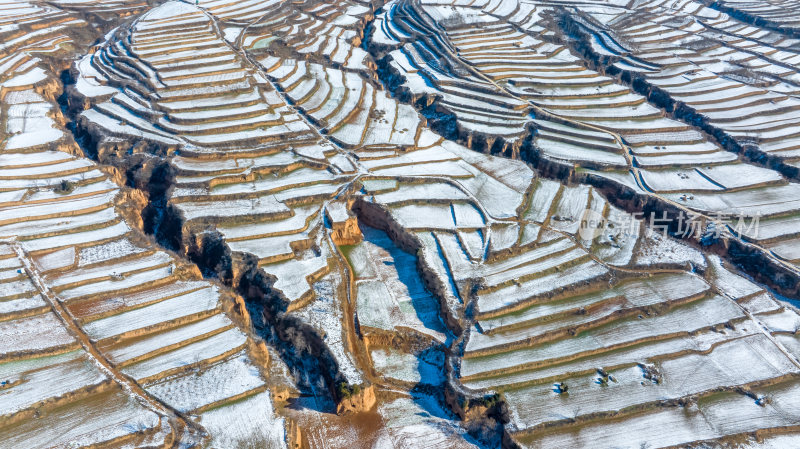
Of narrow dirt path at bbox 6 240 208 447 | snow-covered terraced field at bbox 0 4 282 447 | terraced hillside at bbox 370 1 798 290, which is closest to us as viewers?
narrow dirt path at bbox 6 240 208 447

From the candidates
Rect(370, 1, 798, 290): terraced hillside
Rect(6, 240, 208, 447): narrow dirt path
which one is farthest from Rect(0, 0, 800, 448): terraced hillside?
Rect(370, 1, 798, 290): terraced hillside

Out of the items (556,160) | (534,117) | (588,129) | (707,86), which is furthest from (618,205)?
(707,86)

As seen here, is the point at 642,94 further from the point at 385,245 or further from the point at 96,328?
the point at 96,328

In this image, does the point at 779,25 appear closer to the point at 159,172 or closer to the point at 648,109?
the point at 648,109

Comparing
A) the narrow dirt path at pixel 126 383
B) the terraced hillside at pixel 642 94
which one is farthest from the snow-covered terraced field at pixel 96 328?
the terraced hillside at pixel 642 94

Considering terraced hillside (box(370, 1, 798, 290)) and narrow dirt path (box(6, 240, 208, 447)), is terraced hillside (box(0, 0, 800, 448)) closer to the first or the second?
narrow dirt path (box(6, 240, 208, 447))

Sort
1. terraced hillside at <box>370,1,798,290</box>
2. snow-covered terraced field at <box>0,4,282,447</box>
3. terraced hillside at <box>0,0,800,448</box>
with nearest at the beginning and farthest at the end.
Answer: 1. snow-covered terraced field at <box>0,4,282,447</box>
2. terraced hillside at <box>0,0,800,448</box>
3. terraced hillside at <box>370,1,798,290</box>

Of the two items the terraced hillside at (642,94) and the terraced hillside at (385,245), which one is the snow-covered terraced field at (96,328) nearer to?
the terraced hillside at (385,245)

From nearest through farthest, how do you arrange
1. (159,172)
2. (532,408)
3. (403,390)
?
(532,408) → (403,390) → (159,172)
